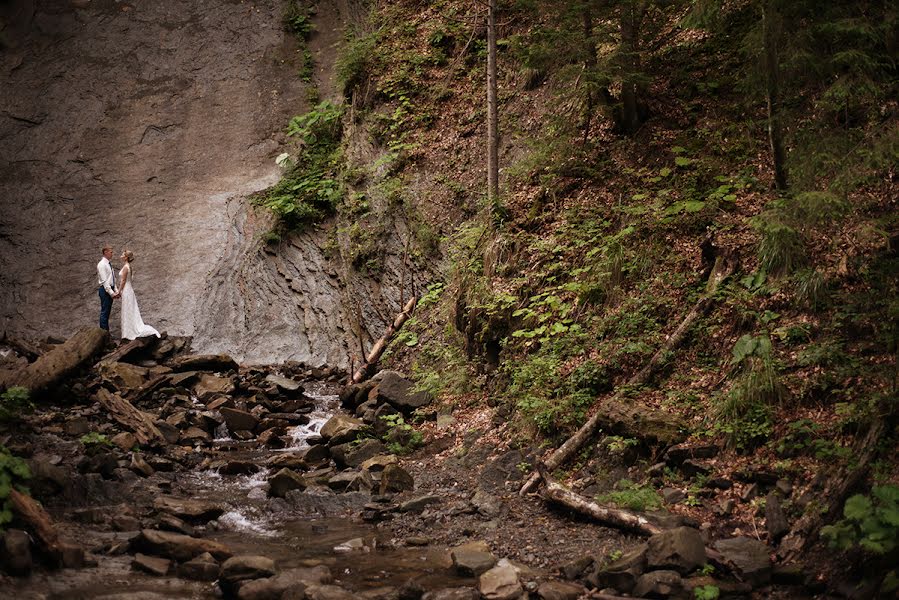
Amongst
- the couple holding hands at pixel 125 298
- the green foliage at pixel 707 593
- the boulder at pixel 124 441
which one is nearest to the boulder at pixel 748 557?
the green foliage at pixel 707 593

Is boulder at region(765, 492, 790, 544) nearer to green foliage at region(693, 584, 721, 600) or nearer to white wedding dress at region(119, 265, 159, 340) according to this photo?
green foliage at region(693, 584, 721, 600)

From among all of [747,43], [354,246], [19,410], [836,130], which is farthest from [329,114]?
[836,130]

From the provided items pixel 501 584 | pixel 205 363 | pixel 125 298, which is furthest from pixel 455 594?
pixel 125 298

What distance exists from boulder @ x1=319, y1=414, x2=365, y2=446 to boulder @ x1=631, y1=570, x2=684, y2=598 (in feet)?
20.5

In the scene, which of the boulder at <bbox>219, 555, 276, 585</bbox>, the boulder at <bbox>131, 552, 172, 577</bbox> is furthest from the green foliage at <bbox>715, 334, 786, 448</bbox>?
the boulder at <bbox>131, 552, 172, 577</bbox>

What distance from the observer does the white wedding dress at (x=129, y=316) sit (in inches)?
651

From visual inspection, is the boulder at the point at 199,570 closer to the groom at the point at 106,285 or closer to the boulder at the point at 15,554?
the boulder at the point at 15,554

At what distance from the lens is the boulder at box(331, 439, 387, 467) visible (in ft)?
33.9

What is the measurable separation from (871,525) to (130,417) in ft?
35.1

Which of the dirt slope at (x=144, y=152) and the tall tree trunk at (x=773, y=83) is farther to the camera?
the dirt slope at (x=144, y=152)

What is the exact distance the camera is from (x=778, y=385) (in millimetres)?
6977

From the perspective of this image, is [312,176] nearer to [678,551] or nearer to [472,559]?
[472,559]

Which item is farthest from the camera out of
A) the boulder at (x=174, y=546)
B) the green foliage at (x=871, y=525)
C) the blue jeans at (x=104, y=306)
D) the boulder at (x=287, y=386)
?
the blue jeans at (x=104, y=306)

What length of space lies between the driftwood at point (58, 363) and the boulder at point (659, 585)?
10.8 meters
